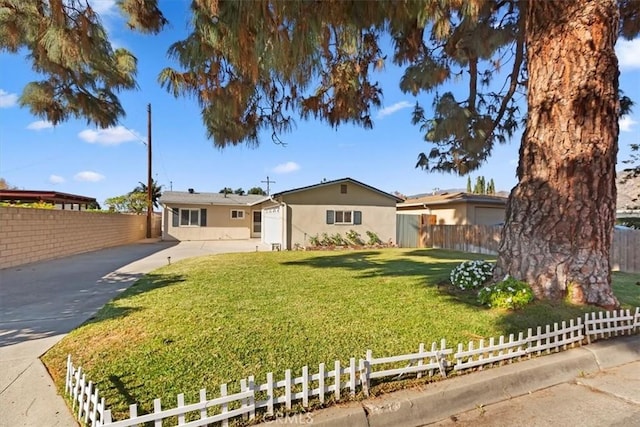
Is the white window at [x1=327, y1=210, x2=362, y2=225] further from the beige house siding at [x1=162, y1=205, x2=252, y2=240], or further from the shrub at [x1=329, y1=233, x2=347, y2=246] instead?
the beige house siding at [x1=162, y1=205, x2=252, y2=240]

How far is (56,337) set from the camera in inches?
156

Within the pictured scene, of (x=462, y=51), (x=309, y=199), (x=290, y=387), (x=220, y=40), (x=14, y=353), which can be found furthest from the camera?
(x=309, y=199)

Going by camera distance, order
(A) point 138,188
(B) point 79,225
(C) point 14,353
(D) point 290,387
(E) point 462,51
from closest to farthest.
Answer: (D) point 290,387 → (C) point 14,353 → (E) point 462,51 → (B) point 79,225 → (A) point 138,188

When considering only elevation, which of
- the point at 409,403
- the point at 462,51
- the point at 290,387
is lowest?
the point at 409,403

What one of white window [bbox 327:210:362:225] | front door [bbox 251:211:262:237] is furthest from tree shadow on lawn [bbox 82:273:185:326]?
front door [bbox 251:211:262:237]

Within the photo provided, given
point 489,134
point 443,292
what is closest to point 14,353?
point 443,292

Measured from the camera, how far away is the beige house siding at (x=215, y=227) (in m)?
21.0

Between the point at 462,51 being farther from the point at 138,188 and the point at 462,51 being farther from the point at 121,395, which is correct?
the point at 138,188

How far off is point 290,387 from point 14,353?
3.05 meters

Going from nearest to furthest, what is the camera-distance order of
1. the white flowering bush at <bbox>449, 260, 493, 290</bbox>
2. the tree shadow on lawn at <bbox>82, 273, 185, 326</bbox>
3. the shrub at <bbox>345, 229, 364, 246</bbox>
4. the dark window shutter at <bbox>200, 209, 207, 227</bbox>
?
the tree shadow on lawn at <bbox>82, 273, 185, 326</bbox> < the white flowering bush at <bbox>449, 260, 493, 290</bbox> < the shrub at <bbox>345, 229, 364, 246</bbox> < the dark window shutter at <bbox>200, 209, 207, 227</bbox>

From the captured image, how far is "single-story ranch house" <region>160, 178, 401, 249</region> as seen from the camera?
1633cm

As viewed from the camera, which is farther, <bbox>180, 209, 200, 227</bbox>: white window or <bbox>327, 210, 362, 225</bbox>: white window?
<bbox>180, 209, 200, 227</bbox>: white window

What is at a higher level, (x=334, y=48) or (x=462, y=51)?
(x=462, y=51)

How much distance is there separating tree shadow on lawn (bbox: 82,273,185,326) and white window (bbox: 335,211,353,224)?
33.6ft
